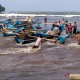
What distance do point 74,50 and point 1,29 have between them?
15.5 m

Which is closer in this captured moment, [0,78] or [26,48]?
[0,78]

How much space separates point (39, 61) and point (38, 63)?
0.74m

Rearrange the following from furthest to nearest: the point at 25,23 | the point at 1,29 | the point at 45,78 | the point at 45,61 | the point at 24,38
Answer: the point at 25,23
the point at 1,29
the point at 24,38
the point at 45,61
the point at 45,78

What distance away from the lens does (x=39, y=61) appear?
20641 millimetres

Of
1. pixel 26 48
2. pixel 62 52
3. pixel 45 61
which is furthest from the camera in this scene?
pixel 26 48

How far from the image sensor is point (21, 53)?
78.2 feet

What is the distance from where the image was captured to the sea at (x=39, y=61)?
53.8ft

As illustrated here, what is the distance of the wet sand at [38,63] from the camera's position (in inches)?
643

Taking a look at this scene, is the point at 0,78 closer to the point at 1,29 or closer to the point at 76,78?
the point at 76,78

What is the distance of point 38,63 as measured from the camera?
1991 centimetres

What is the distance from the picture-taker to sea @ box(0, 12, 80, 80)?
1639 cm

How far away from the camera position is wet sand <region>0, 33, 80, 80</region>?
1634cm

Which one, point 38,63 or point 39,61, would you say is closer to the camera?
point 38,63

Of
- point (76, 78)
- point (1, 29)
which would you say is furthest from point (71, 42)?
point (76, 78)
